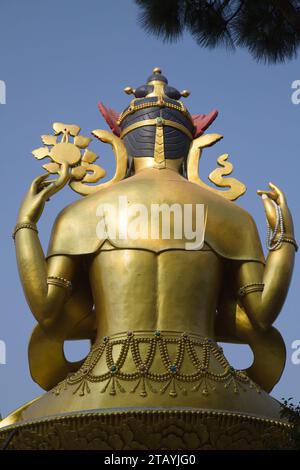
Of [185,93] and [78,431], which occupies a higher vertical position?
[185,93]

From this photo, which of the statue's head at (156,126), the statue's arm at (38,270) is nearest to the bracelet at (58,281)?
the statue's arm at (38,270)

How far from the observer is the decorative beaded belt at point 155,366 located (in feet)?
21.1

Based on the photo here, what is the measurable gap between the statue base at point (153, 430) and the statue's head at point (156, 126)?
2.90 meters

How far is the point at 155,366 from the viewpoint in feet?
21.4

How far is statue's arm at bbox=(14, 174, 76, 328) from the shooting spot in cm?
705

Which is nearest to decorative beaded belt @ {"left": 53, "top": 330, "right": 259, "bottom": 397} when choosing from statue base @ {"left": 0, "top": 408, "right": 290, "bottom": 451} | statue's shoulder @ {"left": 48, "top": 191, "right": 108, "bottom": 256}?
statue base @ {"left": 0, "top": 408, "right": 290, "bottom": 451}

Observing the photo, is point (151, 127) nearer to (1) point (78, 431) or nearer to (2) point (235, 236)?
(2) point (235, 236)

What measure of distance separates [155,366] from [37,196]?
6.02 ft

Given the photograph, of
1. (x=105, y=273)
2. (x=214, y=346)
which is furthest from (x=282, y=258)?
(x=105, y=273)

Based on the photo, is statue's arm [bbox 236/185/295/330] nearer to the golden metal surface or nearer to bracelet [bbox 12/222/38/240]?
the golden metal surface

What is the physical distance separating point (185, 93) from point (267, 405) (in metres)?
3.36

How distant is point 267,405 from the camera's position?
6.71 meters

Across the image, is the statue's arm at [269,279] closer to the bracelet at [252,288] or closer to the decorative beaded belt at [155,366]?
the bracelet at [252,288]

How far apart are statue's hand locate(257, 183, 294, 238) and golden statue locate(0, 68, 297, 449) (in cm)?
1
